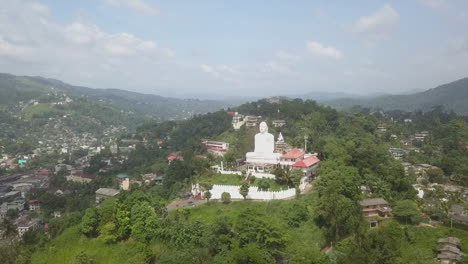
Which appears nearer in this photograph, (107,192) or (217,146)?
(107,192)

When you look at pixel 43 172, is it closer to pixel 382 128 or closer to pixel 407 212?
pixel 382 128

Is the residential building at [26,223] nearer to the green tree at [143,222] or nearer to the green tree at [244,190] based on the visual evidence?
the green tree at [143,222]

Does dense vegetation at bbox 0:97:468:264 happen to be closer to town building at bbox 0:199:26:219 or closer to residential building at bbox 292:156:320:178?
residential building at bbox 292:156:320:178

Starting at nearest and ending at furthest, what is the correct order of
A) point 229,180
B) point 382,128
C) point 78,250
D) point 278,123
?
point 78,250 → point 229,180 → point 382,128 → point 278,123

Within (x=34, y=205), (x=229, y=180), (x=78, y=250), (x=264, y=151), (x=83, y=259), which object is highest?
(x=264, y=151)

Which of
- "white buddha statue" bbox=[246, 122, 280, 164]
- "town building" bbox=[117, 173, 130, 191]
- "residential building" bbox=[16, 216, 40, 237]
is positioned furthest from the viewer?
"town building" bbox=[117, 173, 130, 191]

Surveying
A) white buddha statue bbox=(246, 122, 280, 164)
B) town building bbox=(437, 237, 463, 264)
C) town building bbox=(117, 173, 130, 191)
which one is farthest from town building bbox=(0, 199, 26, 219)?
town building bbox=(437, 237, 463, 264)

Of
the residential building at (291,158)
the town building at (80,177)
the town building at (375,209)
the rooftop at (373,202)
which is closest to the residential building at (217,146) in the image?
the town building at (80,177)

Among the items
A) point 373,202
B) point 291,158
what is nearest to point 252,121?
point 291,158

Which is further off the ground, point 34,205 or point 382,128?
point 382,128

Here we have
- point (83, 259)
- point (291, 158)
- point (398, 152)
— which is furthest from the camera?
point (398, 152)
